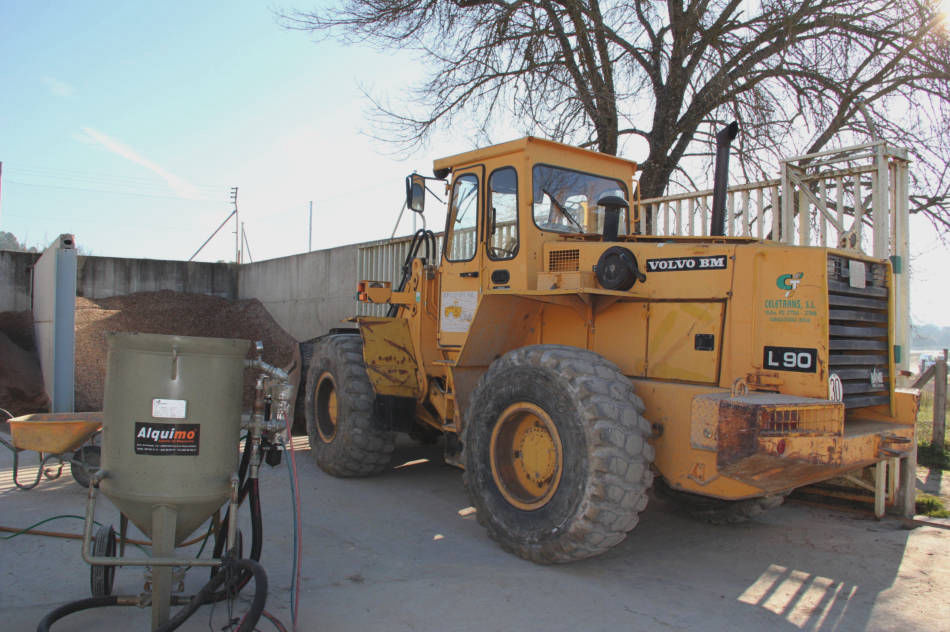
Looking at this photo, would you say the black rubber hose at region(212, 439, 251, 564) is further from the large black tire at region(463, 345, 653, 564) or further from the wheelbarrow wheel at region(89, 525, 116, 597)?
the large black tire at region(463, 345, 653, 564)

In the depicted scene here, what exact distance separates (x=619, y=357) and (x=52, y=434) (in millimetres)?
4426

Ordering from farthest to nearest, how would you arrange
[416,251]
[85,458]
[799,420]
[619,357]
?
[416,251]
[85,458]
[619,357]
[799,420]

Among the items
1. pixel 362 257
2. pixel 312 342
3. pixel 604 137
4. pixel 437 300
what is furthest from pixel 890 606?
pixel 362 257

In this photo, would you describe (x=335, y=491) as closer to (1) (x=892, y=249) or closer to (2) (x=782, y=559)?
(2) (x=782, y=559)

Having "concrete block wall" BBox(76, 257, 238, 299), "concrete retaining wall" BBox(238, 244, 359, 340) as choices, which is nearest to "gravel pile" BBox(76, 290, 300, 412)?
"concrete retaining wall" BBox(238, 244, 359, 340)

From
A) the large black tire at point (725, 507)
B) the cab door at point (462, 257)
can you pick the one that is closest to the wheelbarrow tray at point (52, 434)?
the cab door at point (462, 257)

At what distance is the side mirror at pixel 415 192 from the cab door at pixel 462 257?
0.27m

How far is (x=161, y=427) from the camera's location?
3.21 metres

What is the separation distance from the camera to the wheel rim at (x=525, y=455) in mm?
4590

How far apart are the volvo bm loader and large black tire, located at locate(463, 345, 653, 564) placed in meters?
0.01

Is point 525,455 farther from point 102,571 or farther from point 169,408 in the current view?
point 102,571

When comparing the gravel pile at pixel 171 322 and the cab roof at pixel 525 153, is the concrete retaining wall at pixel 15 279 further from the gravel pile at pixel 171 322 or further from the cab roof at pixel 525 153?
the cab roof at pixel 525 153

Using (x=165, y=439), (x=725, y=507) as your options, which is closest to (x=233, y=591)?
(x=165, y=439)

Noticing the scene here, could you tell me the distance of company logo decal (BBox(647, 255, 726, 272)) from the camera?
15.0ft
